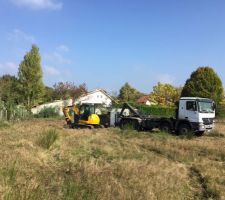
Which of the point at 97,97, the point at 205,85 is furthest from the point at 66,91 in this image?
the point at 205,85

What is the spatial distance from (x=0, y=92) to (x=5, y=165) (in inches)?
1368

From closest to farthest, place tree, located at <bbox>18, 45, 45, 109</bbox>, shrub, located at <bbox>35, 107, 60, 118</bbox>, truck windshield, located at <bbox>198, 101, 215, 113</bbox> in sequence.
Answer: truck windshield, located at <bbox>198, 101, 215, 113</bbox>, shrub, located at <bbox>35, 107, 60, 118</bbox>, tree, located at <bbox>18, 45, 45, 109</bbox>

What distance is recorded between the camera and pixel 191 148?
15656 mm

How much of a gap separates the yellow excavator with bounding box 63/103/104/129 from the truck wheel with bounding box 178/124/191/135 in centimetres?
598

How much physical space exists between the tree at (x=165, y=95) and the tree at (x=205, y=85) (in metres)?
21.5

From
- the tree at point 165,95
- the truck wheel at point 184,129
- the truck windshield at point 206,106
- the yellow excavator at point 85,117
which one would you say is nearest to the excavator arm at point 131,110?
the yellow excavator at point 85,117

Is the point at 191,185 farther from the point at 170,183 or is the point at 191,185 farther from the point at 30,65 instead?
the point at 30,65

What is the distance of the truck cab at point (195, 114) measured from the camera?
71.9 feet

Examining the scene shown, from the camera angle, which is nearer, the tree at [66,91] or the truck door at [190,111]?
the truck door at [190,111]

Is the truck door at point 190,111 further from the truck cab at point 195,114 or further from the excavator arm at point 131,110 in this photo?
the excavator arm at point 131,110

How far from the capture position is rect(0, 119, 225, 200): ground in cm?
614

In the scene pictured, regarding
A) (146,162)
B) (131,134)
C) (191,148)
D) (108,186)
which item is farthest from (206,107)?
(108,186)

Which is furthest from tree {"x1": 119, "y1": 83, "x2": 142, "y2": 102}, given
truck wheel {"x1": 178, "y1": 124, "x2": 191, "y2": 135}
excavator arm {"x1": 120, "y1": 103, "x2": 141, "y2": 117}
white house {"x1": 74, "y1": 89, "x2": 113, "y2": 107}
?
truck wheel {"x1": 178, "y1": 124, "x2": 191, "y2": 135}

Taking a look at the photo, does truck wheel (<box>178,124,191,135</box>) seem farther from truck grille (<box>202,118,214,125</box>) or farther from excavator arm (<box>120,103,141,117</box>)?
excavator arm (<box>120,103,141,117</box>)
